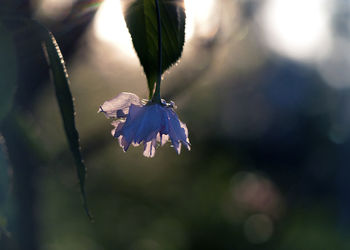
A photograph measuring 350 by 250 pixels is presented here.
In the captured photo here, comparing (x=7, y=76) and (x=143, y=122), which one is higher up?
(x=7, y=76)

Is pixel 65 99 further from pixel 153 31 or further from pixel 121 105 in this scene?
pixel 121 105

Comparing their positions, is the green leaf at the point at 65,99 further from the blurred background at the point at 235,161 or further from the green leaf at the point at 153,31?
the blurred background at the point at 235,161

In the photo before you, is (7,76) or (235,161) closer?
(7,76)

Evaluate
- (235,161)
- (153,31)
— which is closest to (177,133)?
(153,31)

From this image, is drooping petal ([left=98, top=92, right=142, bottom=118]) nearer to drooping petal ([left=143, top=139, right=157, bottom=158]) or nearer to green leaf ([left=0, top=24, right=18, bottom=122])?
drooping petal ([left=143, top=139, right=157, bottom=158])

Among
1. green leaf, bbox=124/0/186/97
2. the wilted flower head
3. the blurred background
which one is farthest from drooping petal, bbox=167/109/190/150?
the blurred background

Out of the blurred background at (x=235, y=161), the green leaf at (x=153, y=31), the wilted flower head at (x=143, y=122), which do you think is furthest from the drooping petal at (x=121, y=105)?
the blurred background at (x=235, y=161)
